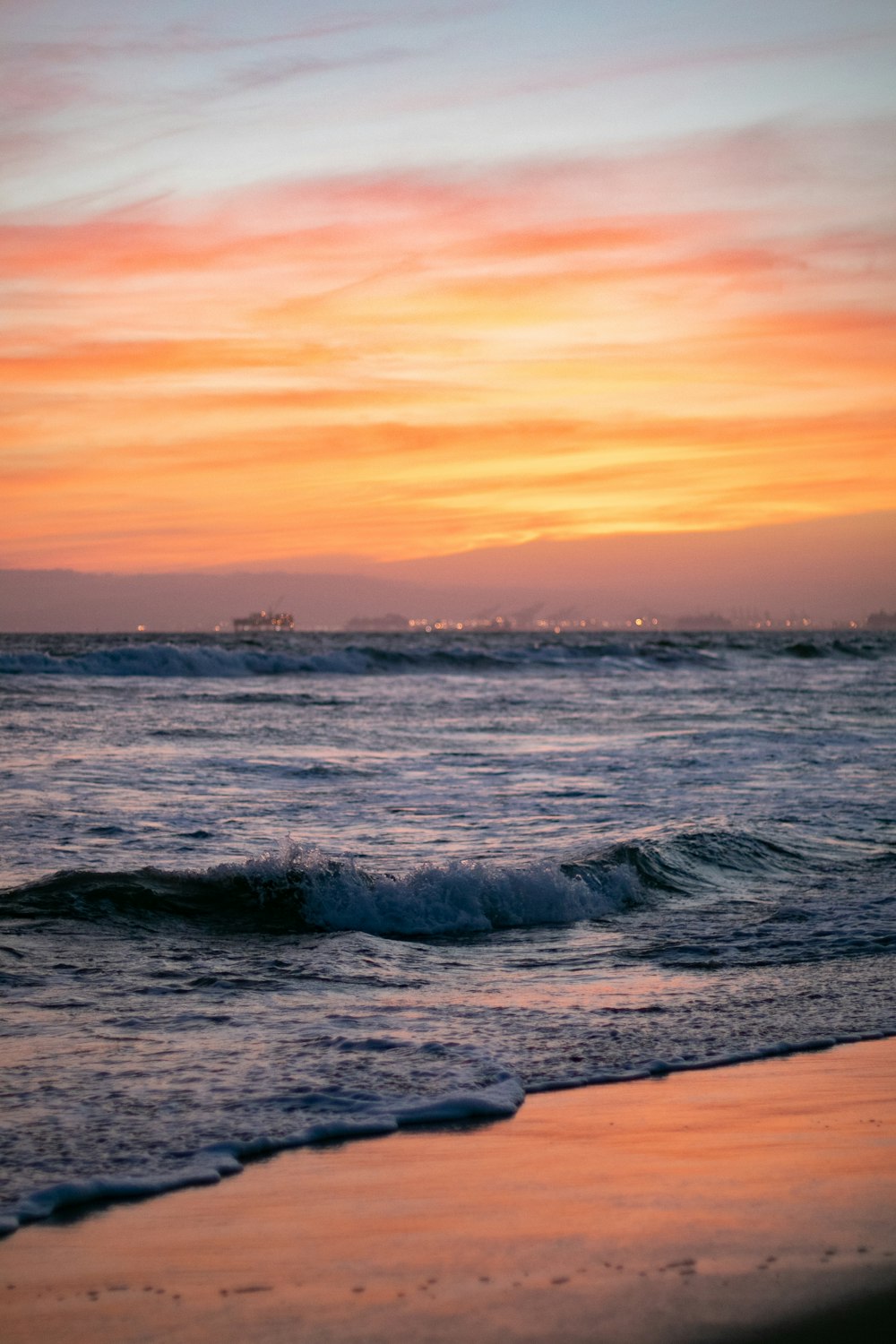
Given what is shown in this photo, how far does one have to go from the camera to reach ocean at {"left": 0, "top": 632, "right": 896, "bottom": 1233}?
4.25 meters

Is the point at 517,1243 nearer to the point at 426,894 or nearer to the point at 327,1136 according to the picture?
the point at 327,1136

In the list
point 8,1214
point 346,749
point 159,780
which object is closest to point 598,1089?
point 8,1214

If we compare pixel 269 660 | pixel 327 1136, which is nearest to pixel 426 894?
pixel 327 1136

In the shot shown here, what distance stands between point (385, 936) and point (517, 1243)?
4387 millimetres

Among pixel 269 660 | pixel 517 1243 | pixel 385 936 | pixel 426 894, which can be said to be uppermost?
pixel 269 660

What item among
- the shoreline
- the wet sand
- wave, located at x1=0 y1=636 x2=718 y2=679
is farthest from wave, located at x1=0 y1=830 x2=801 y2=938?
wave, located at x1=0 y1=636 x2=718 y2=679

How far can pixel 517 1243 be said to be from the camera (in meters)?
3.09

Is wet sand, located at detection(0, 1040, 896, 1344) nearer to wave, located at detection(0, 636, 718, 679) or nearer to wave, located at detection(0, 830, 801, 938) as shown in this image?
wave, located at detection(0, 830, 801, 938)

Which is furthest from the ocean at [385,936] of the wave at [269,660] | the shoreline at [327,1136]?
the wave at [269,660]

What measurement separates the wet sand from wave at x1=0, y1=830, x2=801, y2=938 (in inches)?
144

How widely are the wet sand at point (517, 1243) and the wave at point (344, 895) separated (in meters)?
3.67

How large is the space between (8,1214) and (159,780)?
10.7 m

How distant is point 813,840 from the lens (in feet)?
35.0

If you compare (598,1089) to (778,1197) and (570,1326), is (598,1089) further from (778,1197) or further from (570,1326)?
(570,1326)
